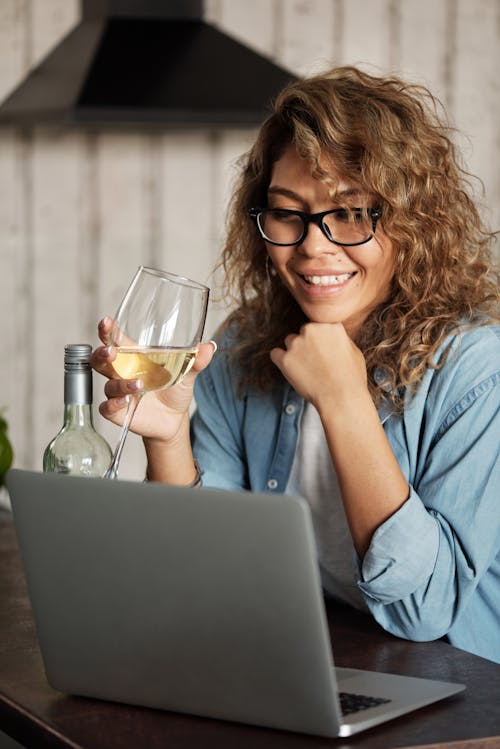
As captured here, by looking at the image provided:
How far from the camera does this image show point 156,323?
45.4 inches

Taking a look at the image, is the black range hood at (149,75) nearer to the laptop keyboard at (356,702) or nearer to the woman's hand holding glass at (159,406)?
the woman's hand holding glass at (159,406)

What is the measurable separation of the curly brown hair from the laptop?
0.57 metres

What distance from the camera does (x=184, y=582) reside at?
863mm

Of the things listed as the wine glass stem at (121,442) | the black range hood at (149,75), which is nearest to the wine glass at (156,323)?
the wine glass stem at (121,442)

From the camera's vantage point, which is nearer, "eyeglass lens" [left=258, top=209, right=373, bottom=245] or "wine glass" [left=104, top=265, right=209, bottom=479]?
"wine glass" [left=104, top=265, right=209, bottom=479]

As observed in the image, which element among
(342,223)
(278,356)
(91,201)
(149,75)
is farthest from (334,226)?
(91,201)

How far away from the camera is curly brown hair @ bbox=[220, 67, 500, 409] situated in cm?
139

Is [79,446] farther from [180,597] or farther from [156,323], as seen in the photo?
[180,597]

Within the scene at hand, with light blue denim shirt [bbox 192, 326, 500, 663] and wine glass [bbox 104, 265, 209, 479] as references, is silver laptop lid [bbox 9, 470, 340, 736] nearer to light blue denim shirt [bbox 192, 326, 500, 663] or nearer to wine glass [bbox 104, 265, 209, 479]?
→ wine glass [bbox 104, 265, 209, 479]

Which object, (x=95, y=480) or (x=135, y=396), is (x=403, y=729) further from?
(x=135, y=396)

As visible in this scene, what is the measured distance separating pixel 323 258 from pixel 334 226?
43 millimetres

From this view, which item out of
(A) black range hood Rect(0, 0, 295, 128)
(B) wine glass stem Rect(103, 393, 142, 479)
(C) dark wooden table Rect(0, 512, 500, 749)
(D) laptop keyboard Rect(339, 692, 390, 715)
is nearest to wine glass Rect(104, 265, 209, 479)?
(B) wine glass stem Rect(103, 393, 142, 479)

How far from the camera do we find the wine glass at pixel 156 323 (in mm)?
1148

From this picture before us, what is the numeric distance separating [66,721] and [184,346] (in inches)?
16.4
